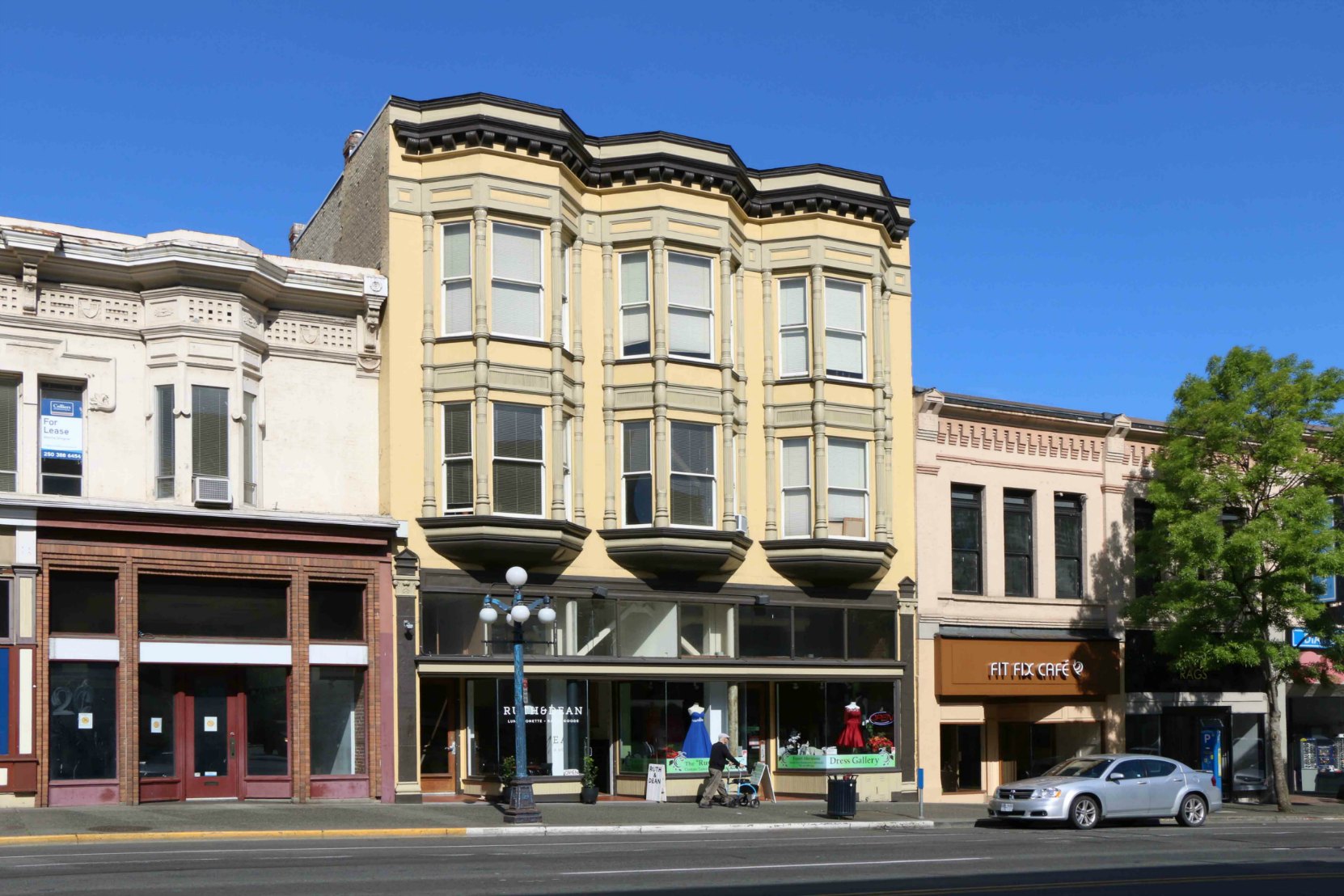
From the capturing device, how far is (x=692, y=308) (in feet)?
110

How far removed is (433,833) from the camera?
25.4m

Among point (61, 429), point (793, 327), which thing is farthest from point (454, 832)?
point (793, 327)

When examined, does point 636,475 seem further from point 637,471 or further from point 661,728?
point 661,728

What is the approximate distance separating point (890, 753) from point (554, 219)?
13.8 meters

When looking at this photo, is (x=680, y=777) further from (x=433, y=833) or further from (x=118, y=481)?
(x=118, y=481)

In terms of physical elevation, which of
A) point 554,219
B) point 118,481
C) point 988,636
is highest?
point 554,219

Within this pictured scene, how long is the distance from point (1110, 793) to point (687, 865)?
1279 centimetres

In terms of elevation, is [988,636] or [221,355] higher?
[221,355]

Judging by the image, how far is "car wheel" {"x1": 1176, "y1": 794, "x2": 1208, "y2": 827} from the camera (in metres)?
31.1

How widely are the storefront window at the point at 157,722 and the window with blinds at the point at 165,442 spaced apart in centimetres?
326

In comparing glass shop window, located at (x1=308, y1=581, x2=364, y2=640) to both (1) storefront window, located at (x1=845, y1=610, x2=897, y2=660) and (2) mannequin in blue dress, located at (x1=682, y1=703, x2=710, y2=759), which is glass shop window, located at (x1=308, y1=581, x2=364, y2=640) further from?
(1) storefront window, located at (x1=845, y1=610, x2=897, y2=660)

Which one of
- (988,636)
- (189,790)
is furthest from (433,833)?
(988,636)

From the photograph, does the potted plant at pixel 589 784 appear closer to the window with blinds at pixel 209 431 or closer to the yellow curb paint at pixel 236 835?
the yellow curb paint at pixel 236 835

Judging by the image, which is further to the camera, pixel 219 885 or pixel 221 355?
pixel 221 355
